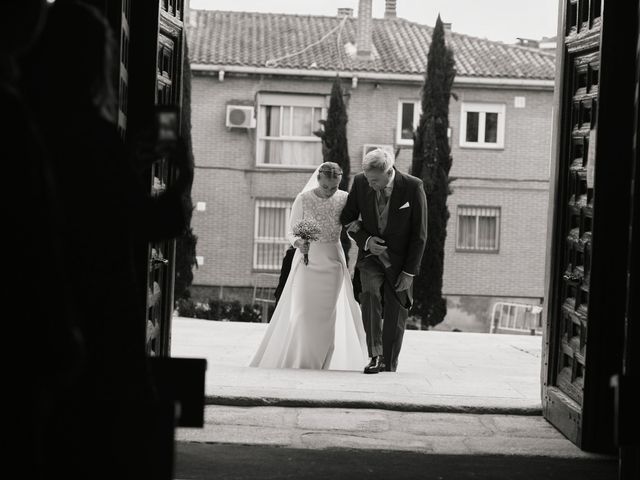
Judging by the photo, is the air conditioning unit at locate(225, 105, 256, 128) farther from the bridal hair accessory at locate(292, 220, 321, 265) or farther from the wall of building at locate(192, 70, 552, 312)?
the bridal hair accessory at locate(292, 220, 321, 265)

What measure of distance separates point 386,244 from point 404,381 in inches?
48.2

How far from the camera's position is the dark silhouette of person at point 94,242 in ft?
8.98

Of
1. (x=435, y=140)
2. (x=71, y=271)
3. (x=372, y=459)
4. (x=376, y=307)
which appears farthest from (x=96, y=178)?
(x=435, y=140)

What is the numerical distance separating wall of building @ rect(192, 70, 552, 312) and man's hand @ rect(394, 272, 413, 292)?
1943 cm

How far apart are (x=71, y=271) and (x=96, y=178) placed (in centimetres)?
25

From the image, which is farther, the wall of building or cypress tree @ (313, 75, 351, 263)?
the wall of building

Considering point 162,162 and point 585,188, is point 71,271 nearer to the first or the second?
point 162,162

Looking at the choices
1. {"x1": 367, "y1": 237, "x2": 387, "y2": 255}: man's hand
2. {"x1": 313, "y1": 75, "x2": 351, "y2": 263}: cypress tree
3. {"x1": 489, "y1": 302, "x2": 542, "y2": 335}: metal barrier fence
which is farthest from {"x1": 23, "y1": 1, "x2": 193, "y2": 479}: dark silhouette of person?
{"x1": 313, "y1": 75, "x2": 351, "y2": 263}: cypress tree

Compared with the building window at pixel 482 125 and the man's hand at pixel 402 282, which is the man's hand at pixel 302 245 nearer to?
the man's hand at pixel 402 282

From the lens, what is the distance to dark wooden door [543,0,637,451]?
6.42 m

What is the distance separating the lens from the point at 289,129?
29391mm

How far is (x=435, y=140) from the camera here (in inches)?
1009

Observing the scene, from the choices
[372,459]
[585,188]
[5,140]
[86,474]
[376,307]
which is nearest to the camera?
[5,140]

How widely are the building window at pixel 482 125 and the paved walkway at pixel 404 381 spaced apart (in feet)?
51.1
